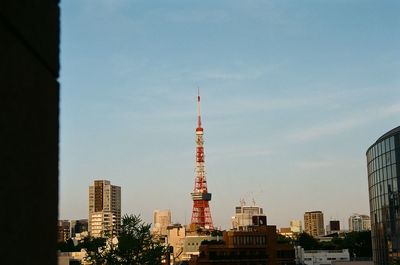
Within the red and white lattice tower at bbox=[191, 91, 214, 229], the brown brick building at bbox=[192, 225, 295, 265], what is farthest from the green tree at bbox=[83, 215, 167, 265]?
the red and white lattice tower at bbox=[191, 91, 214, 229]

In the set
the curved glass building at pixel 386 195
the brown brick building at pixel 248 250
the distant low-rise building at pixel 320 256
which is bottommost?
the distant low-rise building at pixel 320 256

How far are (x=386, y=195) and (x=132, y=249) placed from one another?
19.9 meters

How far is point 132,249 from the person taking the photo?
3500 centimetres
